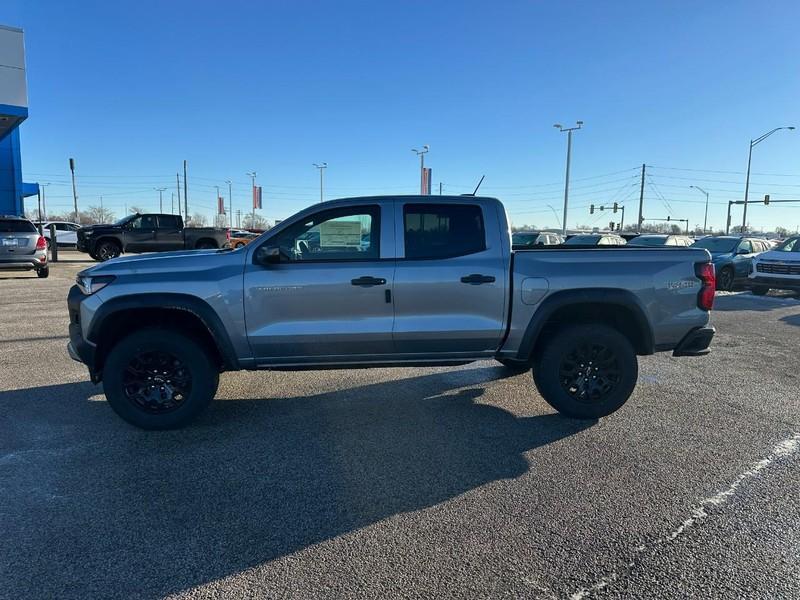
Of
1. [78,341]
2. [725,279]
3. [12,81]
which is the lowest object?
[725,279]

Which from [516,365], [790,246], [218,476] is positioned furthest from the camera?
[790,246]

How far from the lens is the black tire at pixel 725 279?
16141mm

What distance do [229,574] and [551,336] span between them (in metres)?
3.25

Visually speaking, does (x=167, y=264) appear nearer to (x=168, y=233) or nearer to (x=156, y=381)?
(x=156, y=381)

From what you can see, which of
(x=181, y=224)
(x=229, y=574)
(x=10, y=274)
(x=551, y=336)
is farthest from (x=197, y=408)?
(x=181, y=224)

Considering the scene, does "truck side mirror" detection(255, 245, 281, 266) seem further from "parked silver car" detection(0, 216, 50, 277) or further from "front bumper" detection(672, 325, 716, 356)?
"parked silver car" detection(0, 216, 50, 277)

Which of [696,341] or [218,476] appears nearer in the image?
[218,476]

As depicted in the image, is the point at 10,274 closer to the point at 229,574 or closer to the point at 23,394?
the point at 23,394

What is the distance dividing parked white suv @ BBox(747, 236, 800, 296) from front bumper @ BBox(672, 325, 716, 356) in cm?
1154

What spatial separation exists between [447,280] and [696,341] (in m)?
2.34

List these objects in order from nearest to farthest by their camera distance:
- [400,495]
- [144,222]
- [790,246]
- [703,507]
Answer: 1. [703,507]
2. [400,495]
3. [790,246]
4. [144,222]

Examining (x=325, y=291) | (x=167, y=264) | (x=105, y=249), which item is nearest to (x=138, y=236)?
(x=105, y=249)

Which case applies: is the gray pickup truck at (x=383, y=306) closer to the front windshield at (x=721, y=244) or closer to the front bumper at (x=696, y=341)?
the front bumper at (x=696, y=341)

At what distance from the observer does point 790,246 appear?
14766 millimetres
